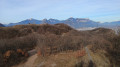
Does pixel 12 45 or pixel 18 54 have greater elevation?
pixel 12 45

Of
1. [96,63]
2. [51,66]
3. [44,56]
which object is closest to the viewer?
[51,66]

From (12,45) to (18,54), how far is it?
1223 millimetres

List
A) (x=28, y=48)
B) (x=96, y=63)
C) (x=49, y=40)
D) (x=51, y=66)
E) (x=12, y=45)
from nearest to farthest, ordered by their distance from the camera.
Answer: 1. (x=51, y=66)
2. (x=96, y=63)
3. (x=12, y=45)
4. (x=49, y=40)
5. (x=28, y=48)

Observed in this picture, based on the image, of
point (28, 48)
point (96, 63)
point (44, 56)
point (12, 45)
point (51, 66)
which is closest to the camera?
point (51, 66)

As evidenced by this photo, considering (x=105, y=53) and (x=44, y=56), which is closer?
(x=44, y=56)

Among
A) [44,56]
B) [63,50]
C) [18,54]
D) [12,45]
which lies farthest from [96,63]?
[12,45]

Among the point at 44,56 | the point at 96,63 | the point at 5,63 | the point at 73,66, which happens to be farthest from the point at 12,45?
the point at 96,63

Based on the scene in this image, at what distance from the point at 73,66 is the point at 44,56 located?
3.02 metres

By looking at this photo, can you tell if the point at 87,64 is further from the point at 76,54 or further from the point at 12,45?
the point at 12,45

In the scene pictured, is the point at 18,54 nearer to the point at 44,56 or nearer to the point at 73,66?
the point at 44,56

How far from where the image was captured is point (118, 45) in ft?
34.1

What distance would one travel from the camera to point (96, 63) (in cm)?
895

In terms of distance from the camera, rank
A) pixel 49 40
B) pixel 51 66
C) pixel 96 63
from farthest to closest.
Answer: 1. pixel 49 40
2. pixel 96 63
3. pixel 51 66

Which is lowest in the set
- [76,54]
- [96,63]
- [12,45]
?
[96,63]
